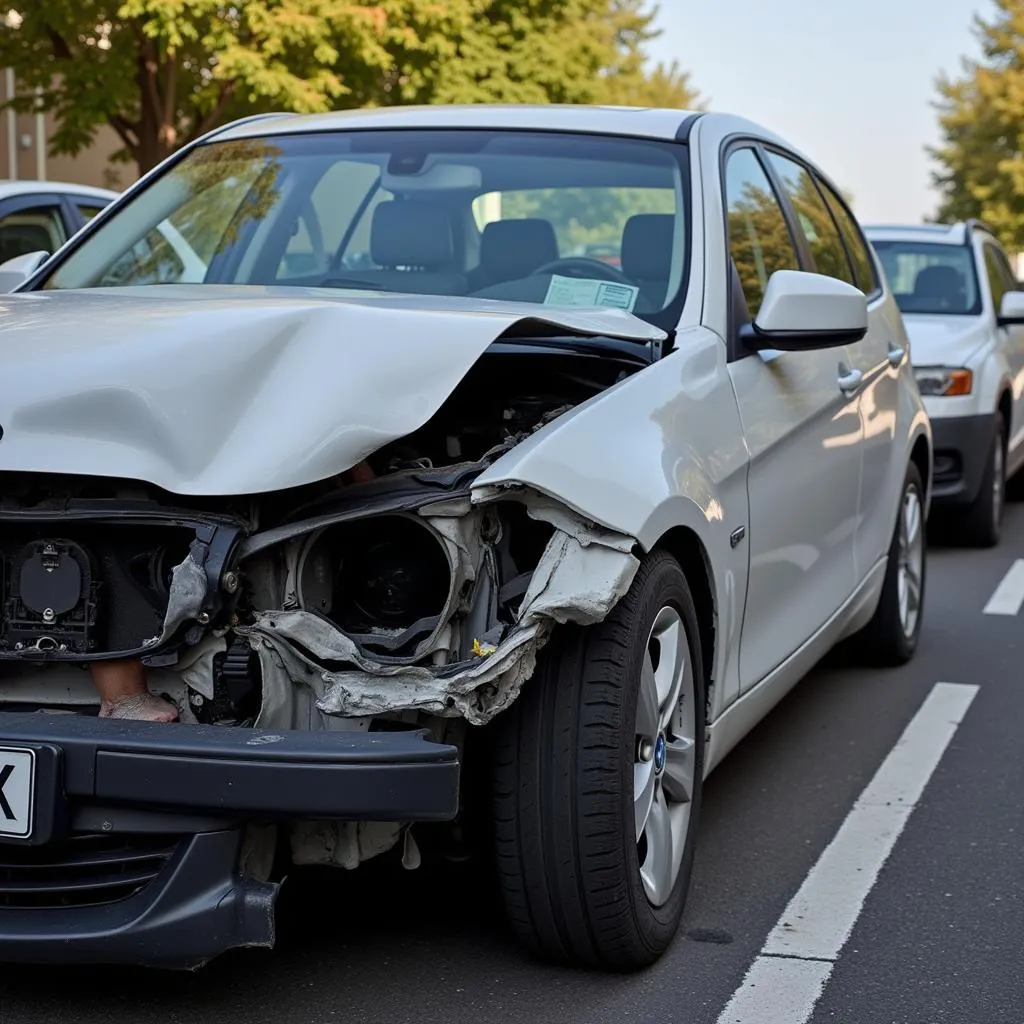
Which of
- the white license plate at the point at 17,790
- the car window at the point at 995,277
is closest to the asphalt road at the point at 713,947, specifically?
the white license plate at the point at 17,790

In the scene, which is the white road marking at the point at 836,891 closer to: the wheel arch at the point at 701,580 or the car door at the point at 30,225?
the wheel arch at the point at 701,580

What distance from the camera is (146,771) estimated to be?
286 cm

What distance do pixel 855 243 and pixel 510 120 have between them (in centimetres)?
193

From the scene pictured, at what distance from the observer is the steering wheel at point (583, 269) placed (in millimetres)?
4516

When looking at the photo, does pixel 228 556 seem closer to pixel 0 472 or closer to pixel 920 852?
pixel 0 472

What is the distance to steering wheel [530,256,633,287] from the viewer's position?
14.8 ft

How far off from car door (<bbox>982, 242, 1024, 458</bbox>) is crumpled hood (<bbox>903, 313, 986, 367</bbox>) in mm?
267

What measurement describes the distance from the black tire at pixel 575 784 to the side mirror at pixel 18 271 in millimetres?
2172

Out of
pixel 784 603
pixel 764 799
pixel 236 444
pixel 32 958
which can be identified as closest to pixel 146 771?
pixel 32 958

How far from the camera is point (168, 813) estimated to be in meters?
2.90

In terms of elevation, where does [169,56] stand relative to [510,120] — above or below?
above

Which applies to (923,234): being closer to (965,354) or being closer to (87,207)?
(965,354)

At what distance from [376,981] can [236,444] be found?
1076 millimetres

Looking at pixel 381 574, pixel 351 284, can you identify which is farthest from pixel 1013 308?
pixel 381 574
